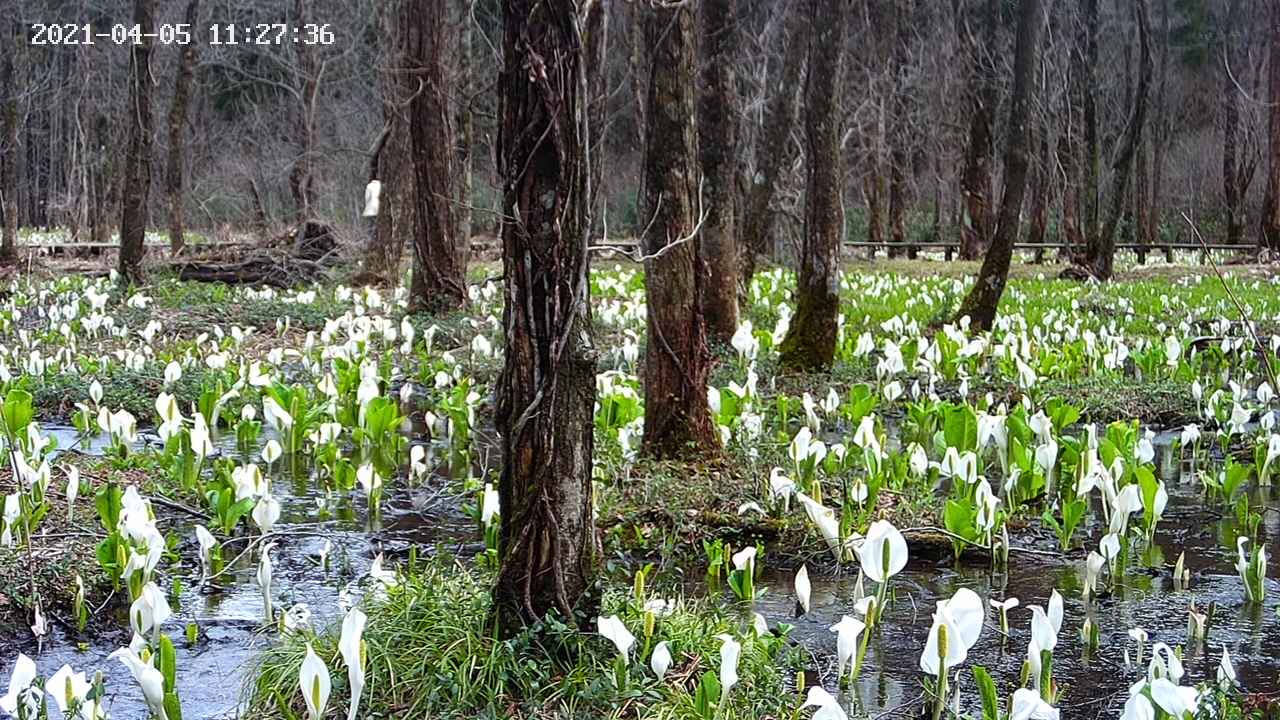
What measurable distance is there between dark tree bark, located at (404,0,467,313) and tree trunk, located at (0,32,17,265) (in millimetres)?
6709

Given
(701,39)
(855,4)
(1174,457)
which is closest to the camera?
(1174,457)

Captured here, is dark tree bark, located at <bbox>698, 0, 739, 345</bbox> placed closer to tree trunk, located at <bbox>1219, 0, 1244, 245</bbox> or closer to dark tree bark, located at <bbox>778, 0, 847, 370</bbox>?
dark tree bark, located at <bbox>778, 0, 847, 370</bbox>

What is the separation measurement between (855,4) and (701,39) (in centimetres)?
1386

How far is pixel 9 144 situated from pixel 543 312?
1584 cm

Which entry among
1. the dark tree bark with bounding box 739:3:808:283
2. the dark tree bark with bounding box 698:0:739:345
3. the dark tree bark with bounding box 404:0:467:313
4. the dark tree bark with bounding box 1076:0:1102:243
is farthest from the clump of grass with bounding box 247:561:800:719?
the dark tree bark with bounding box 1076:0:1102:243

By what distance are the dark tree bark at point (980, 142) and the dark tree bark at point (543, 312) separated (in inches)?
815

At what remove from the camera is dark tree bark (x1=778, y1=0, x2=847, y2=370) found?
8281 mm

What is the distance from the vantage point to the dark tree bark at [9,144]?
16359 millimetres

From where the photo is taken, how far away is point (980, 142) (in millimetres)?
22828

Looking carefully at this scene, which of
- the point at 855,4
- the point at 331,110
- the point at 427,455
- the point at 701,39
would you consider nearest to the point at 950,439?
the point at 427,455

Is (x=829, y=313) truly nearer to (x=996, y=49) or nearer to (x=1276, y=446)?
(x=1276, y=446)

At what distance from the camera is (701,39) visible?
9.52 m

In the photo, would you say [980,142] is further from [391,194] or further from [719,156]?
[719,156]

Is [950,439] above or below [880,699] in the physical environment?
above
